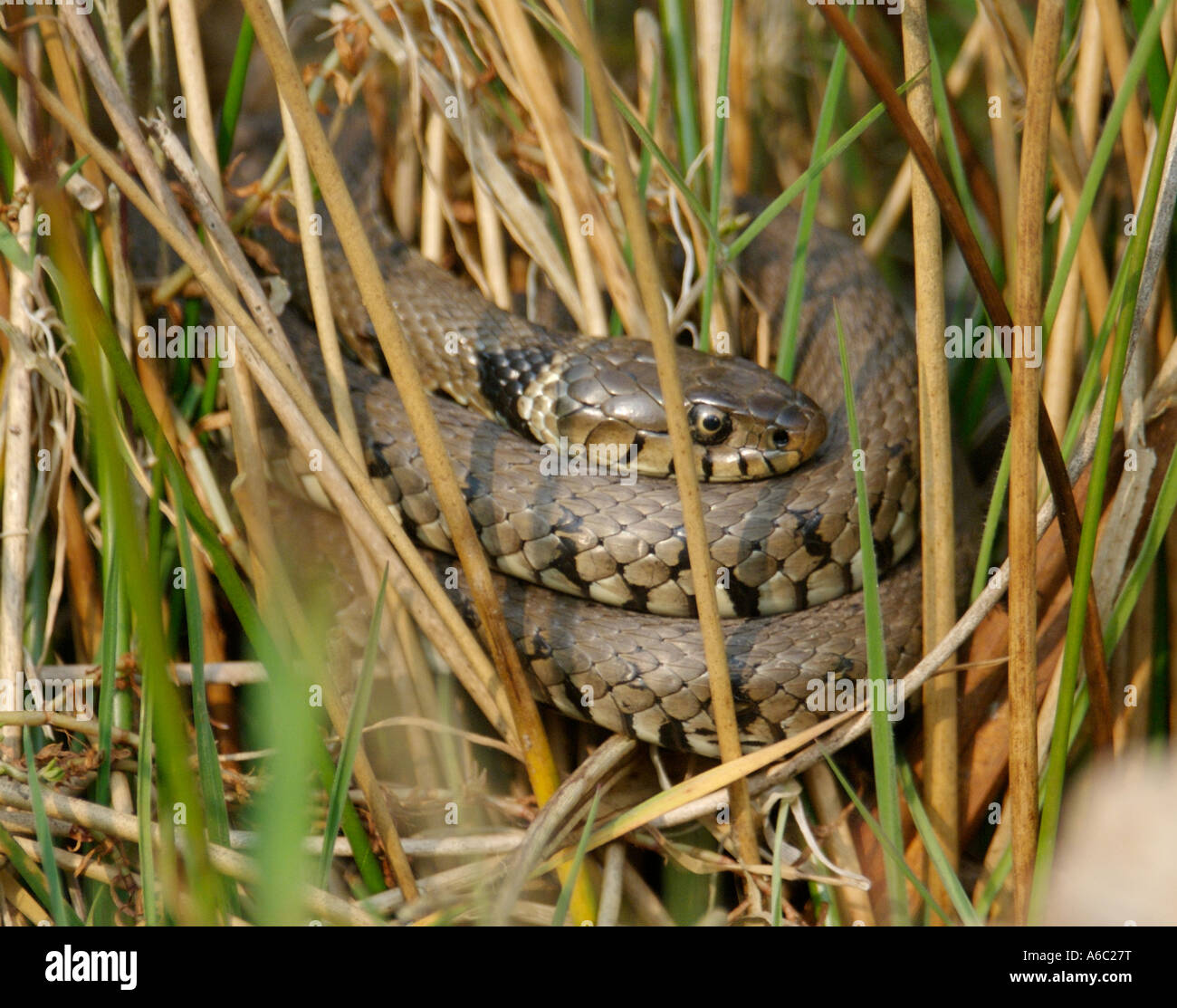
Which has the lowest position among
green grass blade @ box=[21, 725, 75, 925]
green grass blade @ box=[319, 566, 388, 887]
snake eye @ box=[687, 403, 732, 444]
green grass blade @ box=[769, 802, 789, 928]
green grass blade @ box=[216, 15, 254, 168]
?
green grass blade @ box=[769, 802, 789, 928]

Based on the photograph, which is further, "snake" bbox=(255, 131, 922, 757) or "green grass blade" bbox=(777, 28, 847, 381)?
"snake" bbox=(255, 131, 922, 757)

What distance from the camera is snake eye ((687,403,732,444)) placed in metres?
2.60

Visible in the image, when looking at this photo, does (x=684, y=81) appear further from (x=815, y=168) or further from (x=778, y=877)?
(x=778, y=877)

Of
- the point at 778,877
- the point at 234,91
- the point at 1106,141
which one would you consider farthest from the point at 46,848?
the point at 1106,141

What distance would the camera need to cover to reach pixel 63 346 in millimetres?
2270

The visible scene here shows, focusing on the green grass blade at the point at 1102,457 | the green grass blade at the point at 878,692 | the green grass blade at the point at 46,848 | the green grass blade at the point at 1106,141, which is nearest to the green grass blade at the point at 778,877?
the green grass blade at the point at 878,692

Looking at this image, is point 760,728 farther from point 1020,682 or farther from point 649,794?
point 1020,682

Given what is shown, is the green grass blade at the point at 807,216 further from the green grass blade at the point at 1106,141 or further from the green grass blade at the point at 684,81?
the green grass blade at the point at 1106,141

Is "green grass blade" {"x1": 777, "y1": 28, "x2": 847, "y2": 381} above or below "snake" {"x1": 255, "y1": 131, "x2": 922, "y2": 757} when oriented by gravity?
above

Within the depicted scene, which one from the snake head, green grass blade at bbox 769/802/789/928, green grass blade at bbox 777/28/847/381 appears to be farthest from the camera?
the snake head

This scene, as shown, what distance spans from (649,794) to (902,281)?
2.25 m

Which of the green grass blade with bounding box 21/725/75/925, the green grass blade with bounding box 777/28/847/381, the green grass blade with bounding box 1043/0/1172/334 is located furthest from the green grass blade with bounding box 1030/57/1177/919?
the green grass blade with bounding box 21/725/75/925

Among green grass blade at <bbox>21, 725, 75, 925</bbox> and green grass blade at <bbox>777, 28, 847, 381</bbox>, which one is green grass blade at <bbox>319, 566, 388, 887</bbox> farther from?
green grass blade at <bbox>777, 28, 847, 381</bbox>
